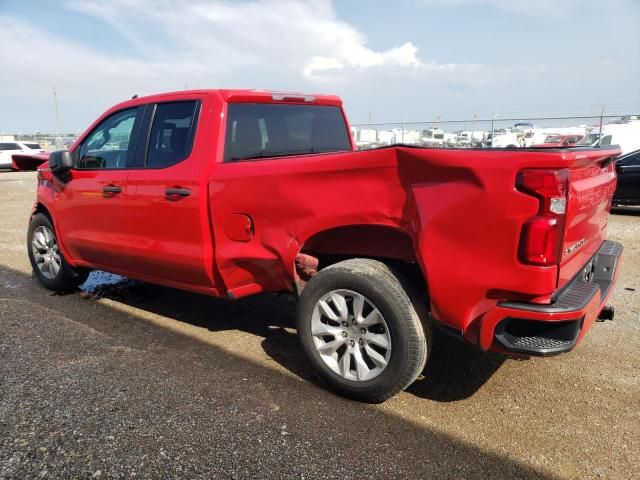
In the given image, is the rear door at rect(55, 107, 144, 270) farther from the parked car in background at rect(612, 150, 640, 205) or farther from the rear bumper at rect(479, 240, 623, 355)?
the parked car in background at rect(612, 150, 640, 205)

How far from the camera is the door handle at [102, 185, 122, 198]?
13.6 ft

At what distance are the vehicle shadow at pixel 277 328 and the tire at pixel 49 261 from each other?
0.24 m

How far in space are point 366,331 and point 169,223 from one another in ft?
5.69

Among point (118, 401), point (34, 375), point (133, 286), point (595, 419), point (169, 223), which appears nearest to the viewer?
point (595, 419)

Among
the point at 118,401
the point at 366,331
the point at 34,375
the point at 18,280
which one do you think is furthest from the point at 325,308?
the point at 18,280

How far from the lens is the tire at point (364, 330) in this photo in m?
2.76

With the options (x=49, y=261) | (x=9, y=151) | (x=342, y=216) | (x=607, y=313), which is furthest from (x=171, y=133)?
(x=9, y=151)

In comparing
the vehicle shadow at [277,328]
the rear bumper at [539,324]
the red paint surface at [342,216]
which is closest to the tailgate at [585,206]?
the red paint surface at [342,216]

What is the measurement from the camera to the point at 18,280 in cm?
577

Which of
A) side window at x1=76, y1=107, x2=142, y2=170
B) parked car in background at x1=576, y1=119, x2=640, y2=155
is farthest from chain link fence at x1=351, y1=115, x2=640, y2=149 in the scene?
side window at x1=76, y1=107, x2=142, y2=170

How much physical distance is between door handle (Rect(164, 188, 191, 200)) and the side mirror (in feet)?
4.76

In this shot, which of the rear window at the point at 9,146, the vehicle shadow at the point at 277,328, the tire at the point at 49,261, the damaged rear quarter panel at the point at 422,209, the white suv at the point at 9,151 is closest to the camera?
the damaged rear quarter panel at the point at 422,209

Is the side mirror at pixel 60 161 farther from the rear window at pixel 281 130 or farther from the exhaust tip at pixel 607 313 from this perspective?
the exhaust tip at pixel 607 313

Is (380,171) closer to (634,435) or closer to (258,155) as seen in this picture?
(258,155)
